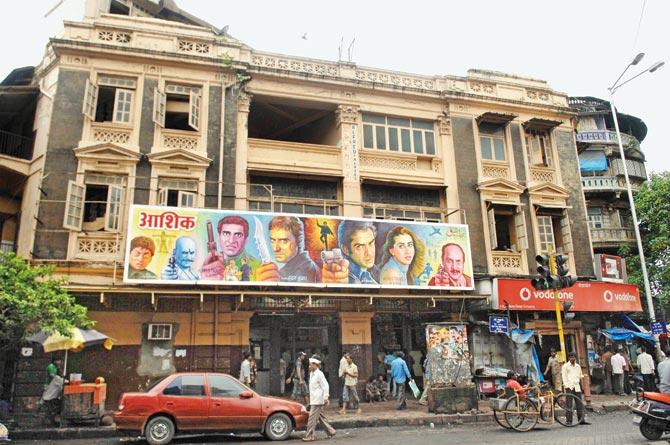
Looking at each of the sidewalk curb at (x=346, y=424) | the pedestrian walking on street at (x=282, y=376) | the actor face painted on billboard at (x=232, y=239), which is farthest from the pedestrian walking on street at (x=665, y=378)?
the pedestrian walking on street at (x=282, y=376)

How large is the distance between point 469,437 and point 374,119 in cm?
1264

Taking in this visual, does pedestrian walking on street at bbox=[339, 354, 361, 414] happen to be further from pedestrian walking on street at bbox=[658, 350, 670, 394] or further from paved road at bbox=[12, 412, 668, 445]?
pedestrian walking on street at bbox=[658, 350, 670, 394]

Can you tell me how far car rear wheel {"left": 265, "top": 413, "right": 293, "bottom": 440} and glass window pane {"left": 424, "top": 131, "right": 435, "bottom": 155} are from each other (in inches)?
502

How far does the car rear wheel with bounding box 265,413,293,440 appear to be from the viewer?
11266 millimetres

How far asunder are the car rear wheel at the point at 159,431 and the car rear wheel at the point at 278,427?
1.96 m

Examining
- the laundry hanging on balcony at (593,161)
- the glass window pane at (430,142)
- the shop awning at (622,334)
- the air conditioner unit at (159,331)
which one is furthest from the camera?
the laundry hanging on balcony at (593,161)

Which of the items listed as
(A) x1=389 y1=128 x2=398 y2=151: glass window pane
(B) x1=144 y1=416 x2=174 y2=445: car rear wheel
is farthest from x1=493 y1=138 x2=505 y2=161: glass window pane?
(B) x1=144 y1=416 x2=174 y2=445: car rear wheel

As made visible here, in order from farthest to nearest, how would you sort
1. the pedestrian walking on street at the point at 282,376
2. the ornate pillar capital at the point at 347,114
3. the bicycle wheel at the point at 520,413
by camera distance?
the ornate pillar capital at the point at 347,114 → the pedestrian walking on street at the point at 282,376 → the bicycle wheel at the point at 520,413

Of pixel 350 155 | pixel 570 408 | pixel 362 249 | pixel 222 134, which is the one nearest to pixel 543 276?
pixel 570 408

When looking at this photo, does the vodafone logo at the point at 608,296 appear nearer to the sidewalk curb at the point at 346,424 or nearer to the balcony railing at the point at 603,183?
the sidewalk curb at the point at 346,424

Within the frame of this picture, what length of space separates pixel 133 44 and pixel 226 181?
5567 mm

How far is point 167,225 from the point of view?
15.7m

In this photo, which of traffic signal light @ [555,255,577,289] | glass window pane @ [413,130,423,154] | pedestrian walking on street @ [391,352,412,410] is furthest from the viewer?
glass window pane @ [413,130,423,154]

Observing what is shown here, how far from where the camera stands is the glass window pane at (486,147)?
21.5 metres
